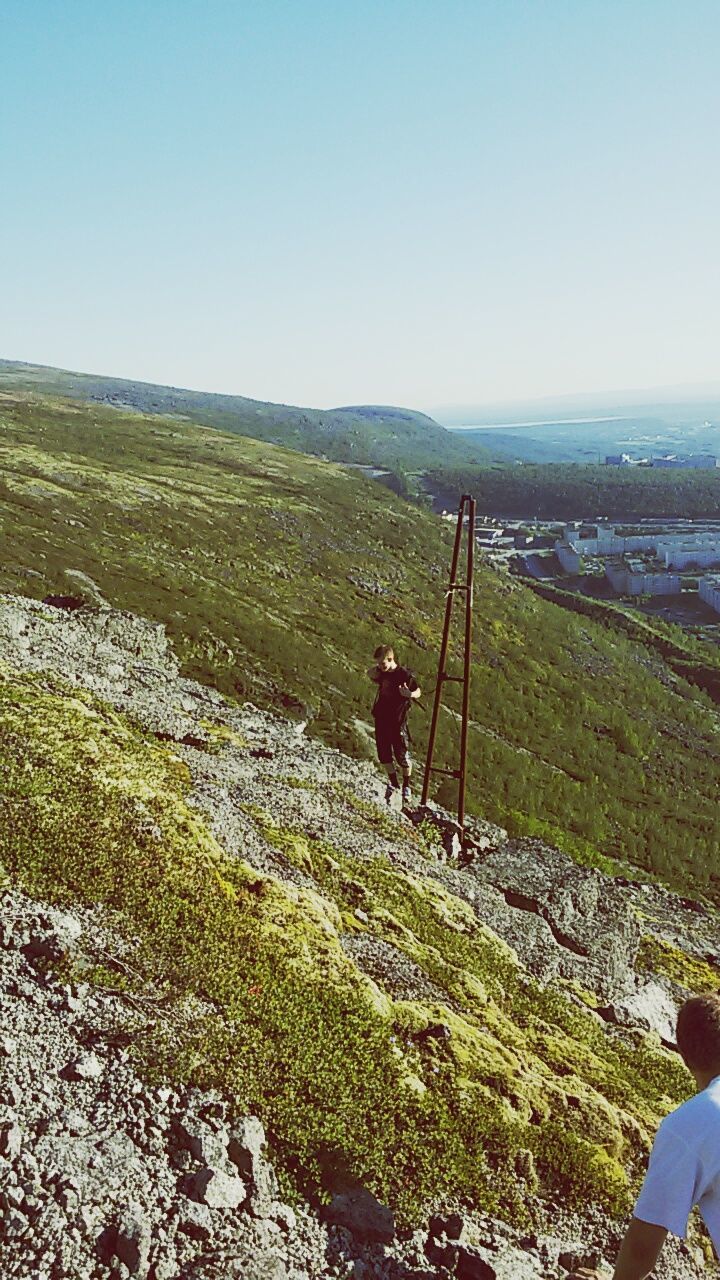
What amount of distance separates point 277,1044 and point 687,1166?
3.82m

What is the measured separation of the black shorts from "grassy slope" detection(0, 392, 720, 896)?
8.40 meters

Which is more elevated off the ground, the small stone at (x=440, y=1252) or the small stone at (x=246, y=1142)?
the small stone at (x=246, y=1142)

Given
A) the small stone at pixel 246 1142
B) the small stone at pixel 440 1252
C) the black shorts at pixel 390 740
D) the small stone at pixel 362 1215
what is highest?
the black shorts at pixel 390 740

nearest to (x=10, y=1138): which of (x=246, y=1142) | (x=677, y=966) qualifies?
(x=246, y=1142)

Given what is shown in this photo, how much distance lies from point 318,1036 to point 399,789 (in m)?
8.96

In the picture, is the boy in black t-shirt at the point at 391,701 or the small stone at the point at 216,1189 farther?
the boy in black t-shirt at the point at 391,701

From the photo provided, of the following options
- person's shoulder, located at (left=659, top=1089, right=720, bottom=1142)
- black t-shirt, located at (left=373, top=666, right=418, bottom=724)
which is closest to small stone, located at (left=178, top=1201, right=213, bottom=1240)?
person's shoulder, located at (left=659, top=1089, right=720, bottom=1142)

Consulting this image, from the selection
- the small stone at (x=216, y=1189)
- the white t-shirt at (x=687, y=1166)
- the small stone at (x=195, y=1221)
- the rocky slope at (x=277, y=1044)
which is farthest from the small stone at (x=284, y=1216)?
the white t-shirt at (x=687, y=1166)

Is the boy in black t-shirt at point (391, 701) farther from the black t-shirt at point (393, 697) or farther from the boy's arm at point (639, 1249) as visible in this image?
the boy's arm at point (639, 1249)

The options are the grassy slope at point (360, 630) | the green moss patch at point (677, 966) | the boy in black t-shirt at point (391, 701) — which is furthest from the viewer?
the grassy slope at point (360, 630)

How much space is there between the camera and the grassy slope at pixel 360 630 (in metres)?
29.3

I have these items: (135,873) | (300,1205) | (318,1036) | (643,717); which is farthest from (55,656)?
(643,717)

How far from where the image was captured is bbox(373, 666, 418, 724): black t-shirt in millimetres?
12039

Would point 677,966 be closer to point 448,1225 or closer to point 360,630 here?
point 448,1225
